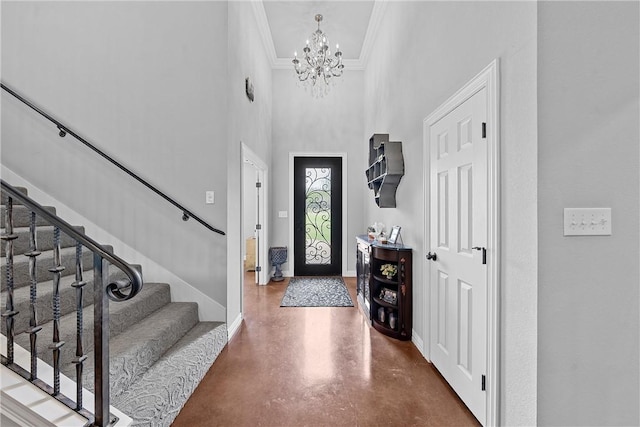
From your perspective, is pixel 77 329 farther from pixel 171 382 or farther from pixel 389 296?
pixel 389 296

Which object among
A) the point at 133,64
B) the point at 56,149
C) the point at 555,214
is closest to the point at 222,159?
the point at 133,64

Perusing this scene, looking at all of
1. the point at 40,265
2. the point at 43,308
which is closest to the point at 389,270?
the point at 43,308

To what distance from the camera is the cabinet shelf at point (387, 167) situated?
11.0 feet

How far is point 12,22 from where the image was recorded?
296 centimetres

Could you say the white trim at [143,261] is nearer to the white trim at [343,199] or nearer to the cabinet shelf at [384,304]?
the cabinet shelf at [384,304]

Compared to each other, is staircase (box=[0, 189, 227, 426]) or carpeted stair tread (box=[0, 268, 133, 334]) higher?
carpeted stair tread (box=[0, 268, 133, 334])

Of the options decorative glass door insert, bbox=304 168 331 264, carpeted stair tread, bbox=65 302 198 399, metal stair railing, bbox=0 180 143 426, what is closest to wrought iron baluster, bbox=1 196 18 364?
metal stair railing, bbox=0 180 143 426

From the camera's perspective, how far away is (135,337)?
2.19 m

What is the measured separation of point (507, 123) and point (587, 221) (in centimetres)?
58

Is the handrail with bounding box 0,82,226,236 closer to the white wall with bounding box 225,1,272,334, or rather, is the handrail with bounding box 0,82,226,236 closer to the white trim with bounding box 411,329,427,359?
the white wall with bounding box 225,1,272,334

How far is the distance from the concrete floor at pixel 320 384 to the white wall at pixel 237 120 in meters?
0.55

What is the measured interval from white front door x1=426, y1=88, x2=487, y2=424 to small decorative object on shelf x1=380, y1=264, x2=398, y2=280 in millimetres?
608

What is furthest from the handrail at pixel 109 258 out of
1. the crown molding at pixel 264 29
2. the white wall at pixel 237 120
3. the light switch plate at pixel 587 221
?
the crown molding at pixel 264 29

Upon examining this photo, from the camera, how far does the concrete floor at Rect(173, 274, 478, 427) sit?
75.2 inches
